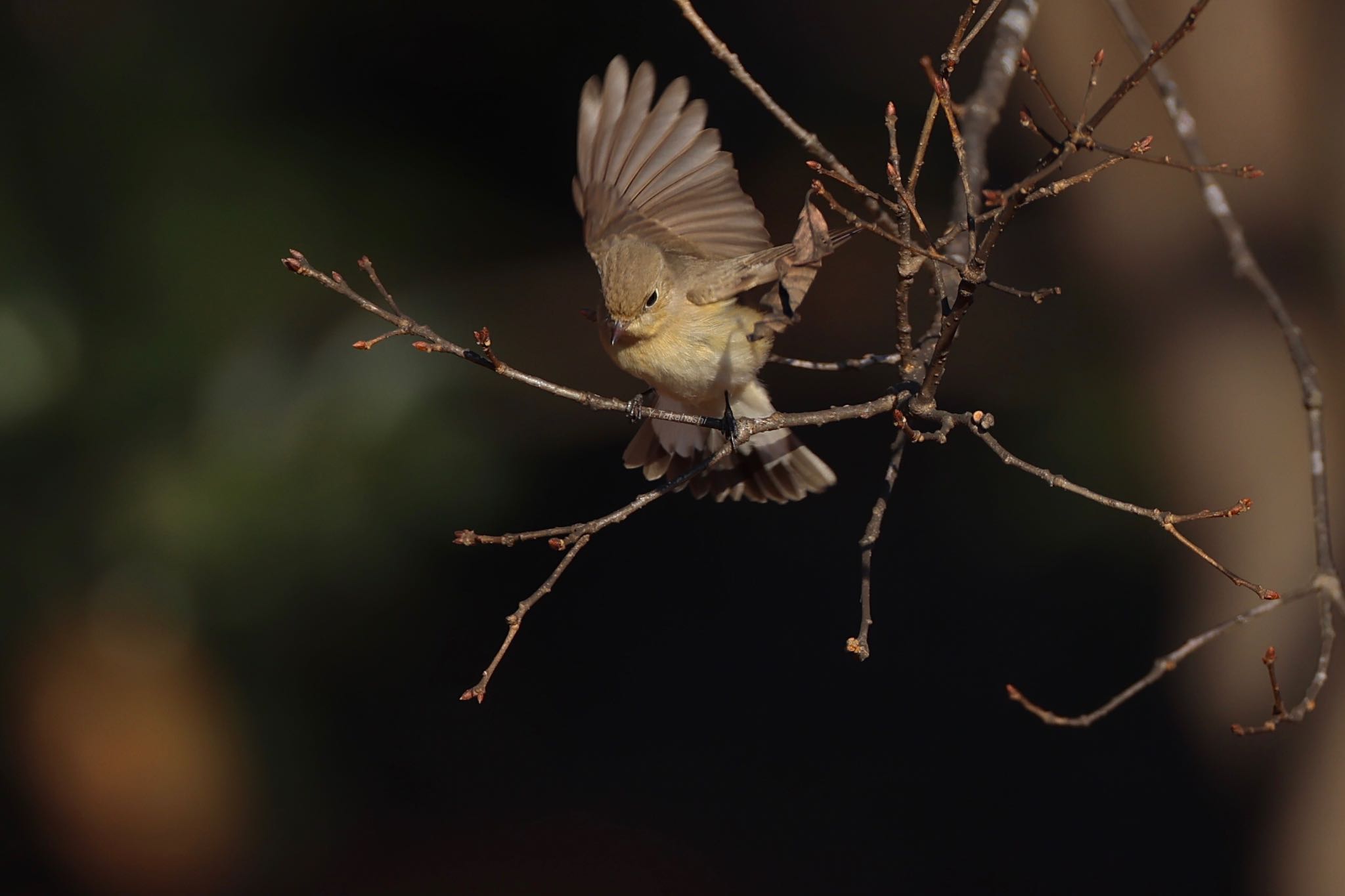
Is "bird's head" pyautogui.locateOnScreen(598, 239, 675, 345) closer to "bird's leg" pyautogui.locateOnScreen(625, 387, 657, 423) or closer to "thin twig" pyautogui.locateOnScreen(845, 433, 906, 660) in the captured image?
"bird's leg" pyautogui.locateOnScreen(625, 387, 657, 423)

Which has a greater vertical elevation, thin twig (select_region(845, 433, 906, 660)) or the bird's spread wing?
the bird's spread wing

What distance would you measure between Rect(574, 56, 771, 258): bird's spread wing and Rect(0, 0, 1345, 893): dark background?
6.99 feet

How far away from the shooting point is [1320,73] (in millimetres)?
5488

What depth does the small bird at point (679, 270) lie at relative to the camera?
3.22 meters

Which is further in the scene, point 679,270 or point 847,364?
point 679,270

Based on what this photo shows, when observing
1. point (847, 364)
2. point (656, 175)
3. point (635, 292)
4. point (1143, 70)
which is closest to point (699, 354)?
point (635, 292)

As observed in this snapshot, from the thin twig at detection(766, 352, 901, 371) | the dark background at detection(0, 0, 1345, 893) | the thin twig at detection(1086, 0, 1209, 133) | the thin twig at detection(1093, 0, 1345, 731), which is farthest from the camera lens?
the dark background at detection(0, 0, 1345, 893)

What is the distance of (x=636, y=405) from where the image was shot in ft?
9.73

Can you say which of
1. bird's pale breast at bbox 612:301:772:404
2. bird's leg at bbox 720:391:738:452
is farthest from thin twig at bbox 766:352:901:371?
bird's pale breast at bbox 612:301:772:404

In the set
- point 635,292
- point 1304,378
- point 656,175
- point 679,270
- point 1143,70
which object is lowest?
point 1304,378

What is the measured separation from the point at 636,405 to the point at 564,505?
4.76 meters

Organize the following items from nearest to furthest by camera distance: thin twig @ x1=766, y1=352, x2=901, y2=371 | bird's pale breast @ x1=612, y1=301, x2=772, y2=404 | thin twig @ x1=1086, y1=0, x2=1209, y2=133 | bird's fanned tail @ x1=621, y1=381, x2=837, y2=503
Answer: thin twig @ x1=1086, y1=0, x2=1209, y2=133, thin twig @ x1=766, y1=352, x2=901, y2=371, bird's pale breast @ x1=612, y1=301, x2=772, y2=404, bird's fanned tail @ x1=621, y1=381, x2=837, y2=503

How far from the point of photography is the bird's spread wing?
3160 millimetres

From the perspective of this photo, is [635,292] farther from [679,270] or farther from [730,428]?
[730,428]
